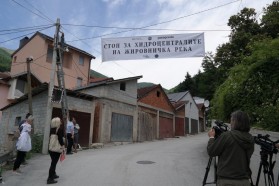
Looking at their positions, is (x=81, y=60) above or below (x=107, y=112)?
above

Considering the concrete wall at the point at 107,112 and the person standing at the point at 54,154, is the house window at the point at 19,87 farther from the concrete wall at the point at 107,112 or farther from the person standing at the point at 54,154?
the person standing at the point at 54,154

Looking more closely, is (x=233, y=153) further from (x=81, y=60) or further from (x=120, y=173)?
(x=81, y=60)

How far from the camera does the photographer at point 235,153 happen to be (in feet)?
11.4

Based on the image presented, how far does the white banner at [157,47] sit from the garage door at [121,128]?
10954 millimetres

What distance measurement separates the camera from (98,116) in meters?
19.4

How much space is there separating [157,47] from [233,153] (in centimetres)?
671

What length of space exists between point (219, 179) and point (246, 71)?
650 cm

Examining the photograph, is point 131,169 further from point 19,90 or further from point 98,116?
point 19,90

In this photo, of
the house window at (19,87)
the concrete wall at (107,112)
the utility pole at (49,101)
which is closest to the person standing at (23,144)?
the utility pole at (49,101)

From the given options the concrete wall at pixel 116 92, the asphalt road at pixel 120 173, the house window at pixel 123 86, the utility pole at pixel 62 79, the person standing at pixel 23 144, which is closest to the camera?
the asphalt road at pixel 120 173

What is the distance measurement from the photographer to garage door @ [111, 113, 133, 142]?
1697cm

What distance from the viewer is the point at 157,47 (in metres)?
9.74

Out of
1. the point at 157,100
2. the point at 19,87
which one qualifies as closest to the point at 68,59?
the point at 19,87

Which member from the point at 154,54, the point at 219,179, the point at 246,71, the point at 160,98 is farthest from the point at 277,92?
the point at 160,98
